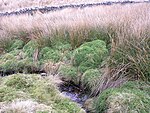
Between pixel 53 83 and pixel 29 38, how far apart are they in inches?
133

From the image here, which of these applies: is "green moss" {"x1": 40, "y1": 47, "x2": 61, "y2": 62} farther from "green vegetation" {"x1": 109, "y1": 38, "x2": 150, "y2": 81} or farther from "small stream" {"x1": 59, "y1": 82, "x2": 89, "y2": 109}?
"green vegetation" {"x1": 109, "y1": 38, "x2": 150, "y2": 81}

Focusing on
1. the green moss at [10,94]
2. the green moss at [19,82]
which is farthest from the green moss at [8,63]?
the green moss at [10,94]

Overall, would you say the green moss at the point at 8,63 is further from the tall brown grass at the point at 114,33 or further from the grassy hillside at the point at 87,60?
the tall brown grass at the point at 114,33

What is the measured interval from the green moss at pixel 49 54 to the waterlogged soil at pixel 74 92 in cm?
102

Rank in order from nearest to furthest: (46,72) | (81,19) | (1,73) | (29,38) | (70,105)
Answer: (70,105)
(46,72)
(1,73)
(81,19)
(29,38)

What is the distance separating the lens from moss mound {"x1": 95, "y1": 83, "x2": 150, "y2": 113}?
407 centimetres

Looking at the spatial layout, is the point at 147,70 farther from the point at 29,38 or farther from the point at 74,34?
the point at 29,38

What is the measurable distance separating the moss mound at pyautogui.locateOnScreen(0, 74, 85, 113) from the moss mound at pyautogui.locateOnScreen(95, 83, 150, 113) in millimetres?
371

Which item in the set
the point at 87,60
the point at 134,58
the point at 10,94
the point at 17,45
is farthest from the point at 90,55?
the point at 17,45

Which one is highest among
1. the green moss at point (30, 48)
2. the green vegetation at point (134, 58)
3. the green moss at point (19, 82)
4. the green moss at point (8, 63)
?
the green vegetation at point (134, 58)

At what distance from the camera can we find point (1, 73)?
6.86 metres

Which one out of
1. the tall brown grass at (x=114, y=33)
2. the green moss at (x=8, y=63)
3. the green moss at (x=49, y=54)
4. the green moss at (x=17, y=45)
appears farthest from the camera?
the green moss at (x=17, y=45)

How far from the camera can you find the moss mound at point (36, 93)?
4.18m

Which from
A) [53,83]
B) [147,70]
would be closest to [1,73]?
[53,83]
